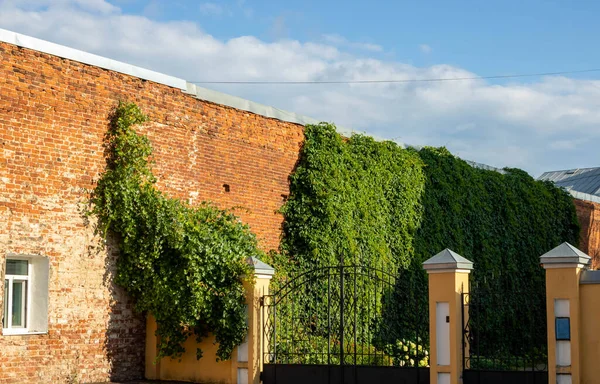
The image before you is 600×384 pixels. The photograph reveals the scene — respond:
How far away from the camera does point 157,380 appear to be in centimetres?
1388

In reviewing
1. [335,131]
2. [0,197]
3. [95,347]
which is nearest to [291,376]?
[95,347]

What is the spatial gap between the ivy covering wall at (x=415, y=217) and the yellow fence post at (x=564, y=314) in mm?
2845

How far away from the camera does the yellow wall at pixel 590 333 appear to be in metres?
10.7

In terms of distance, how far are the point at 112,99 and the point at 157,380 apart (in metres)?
4.71

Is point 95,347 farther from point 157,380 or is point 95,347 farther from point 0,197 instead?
point 0,197

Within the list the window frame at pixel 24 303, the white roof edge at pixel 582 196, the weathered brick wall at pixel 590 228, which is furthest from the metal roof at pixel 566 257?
the white roof edge at pixel 582 196

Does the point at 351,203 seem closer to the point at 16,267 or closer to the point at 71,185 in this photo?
the point at 71,185

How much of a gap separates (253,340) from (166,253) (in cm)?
200

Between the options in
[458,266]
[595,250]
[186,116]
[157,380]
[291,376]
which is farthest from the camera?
[595,250]

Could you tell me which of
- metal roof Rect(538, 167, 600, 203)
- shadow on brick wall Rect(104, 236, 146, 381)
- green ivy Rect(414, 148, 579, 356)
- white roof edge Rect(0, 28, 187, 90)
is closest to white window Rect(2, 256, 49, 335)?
shadow on brick wall Rect(104, 236, 146, 381)

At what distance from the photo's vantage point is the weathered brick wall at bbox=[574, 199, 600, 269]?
27.1 meters

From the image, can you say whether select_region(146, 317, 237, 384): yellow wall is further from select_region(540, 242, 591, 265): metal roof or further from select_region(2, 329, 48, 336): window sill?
select_region(540, 242, 591, 265): metal roof

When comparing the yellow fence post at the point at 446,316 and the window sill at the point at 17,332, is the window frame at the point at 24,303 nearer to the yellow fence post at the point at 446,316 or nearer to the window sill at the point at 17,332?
the window sill at the point at 17,332

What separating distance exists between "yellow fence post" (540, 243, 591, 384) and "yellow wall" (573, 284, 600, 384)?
0.31 feet
